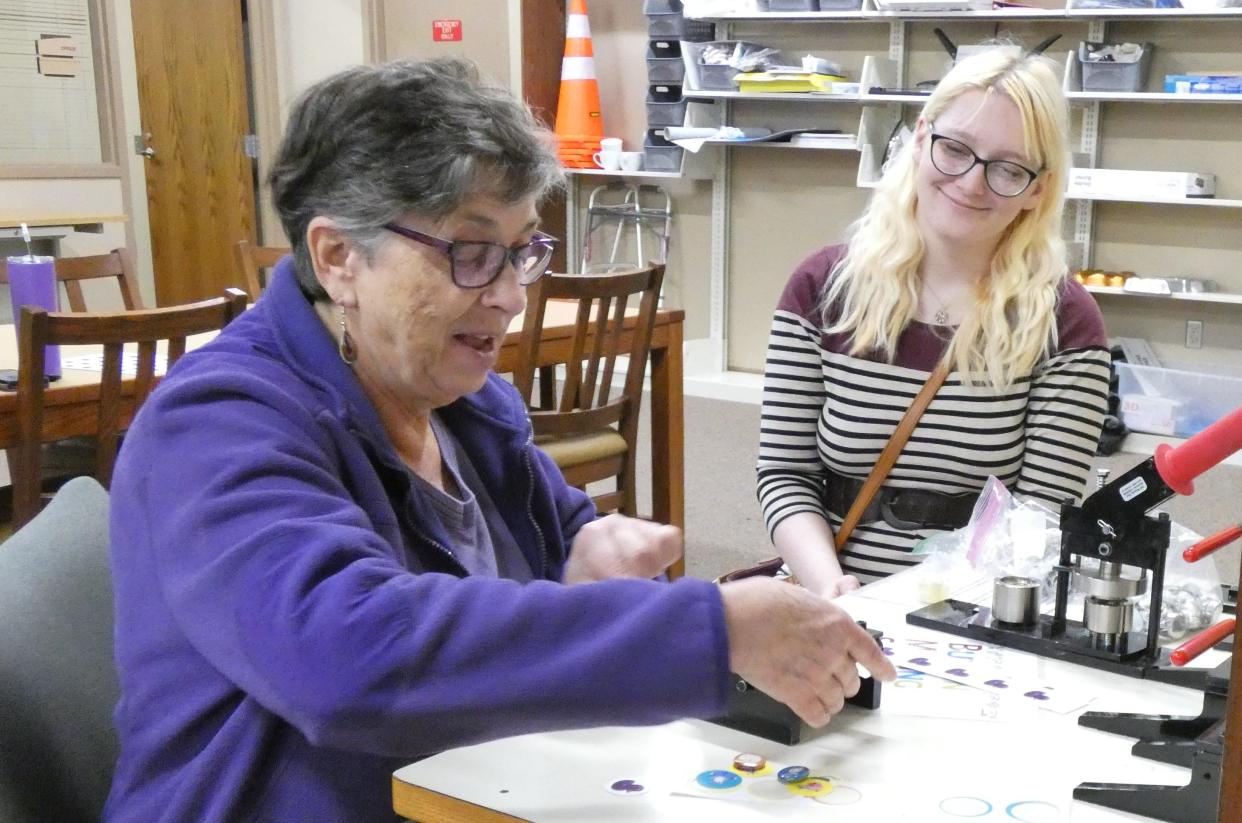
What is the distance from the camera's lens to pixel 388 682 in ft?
2.89

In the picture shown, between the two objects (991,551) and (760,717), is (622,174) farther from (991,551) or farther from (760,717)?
(760,717)

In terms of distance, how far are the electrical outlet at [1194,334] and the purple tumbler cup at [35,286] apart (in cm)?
389

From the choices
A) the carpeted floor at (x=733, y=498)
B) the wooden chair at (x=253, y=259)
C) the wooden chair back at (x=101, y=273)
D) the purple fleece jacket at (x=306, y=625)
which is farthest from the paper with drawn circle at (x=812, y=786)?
the wooden chair at (x=253, y=259)

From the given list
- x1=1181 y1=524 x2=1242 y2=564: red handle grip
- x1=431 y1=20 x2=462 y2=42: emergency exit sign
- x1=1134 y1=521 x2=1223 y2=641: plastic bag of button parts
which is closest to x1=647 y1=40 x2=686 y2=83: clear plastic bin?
x1=431 y1=20 x2=462 y2=42: emergency exit sign

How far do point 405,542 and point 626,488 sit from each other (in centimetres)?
222

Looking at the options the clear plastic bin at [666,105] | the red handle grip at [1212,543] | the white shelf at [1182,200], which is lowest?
the red handle grip at [1212,543]

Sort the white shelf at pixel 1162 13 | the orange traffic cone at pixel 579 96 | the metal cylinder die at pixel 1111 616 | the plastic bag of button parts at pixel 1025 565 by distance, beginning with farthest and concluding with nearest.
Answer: the orange traffic cone at pixel 579 96, the white shelf at pixel 1162 13, the plastic bag of button parts at pixel 1025 565, the metal cylinder die at pixel 1111 616

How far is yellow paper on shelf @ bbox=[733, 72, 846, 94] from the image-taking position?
5.10m

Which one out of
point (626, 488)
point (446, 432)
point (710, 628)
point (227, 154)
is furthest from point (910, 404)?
point (227, 154)

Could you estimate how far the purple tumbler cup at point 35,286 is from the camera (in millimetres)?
2609

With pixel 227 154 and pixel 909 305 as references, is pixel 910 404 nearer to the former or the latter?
pixel 909 305

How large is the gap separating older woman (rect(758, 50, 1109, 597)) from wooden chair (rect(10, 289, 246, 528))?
3.78 ft

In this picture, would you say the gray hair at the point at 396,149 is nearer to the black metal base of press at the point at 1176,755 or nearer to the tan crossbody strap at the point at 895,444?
the black metal base of press at the point at 1176,755

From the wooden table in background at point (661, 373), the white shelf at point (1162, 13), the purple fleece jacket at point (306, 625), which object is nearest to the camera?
the purple fleece jacket at point (306, 625)
